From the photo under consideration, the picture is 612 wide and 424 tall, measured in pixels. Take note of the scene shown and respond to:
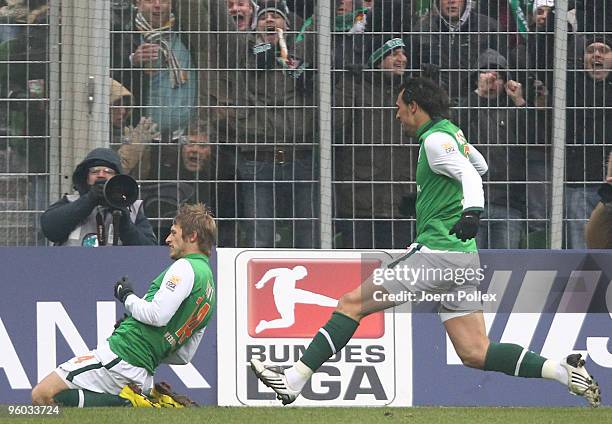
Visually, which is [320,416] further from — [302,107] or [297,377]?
[302,107]

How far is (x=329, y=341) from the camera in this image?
8117 millimetres

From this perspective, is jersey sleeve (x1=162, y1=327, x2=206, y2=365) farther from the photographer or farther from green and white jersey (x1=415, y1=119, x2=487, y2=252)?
green and white jersey (x1=415, y1=119, x2=487, y2=252)

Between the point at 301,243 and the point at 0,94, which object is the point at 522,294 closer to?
the point at 301,243

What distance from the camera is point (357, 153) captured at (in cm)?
1100

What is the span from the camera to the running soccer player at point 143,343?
8.77 meters

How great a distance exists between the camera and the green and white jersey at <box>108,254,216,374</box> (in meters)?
8.65

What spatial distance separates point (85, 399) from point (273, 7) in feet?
11.0

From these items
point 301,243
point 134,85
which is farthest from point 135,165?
point 301,243

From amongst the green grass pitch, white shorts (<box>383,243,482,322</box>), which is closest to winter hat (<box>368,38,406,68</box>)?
the green grass pitch

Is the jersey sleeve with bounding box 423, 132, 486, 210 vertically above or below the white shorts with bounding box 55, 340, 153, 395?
above

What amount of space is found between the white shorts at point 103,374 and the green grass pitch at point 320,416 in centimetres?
24

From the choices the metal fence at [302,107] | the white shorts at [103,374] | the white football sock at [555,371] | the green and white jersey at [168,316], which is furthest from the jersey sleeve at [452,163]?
the metal fence at [302,107]

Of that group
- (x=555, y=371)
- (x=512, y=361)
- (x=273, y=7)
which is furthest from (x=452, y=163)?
(x=273, y=7)

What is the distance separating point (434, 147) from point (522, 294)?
→ 2400 millimetres
